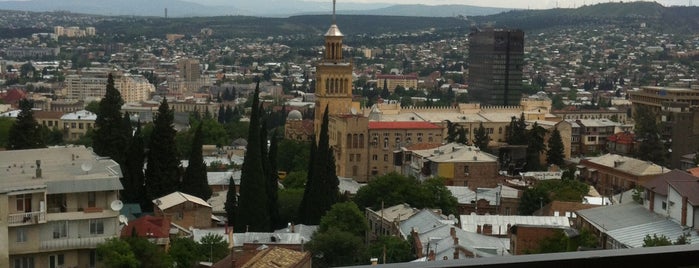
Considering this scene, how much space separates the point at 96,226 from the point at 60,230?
16.3 inches

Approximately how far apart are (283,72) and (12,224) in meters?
81.0

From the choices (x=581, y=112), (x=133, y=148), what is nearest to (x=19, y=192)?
(x=133, y=148)

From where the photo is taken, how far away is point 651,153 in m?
26.3

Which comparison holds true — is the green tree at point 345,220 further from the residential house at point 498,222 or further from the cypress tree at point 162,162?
the cypress tree at point 162,162

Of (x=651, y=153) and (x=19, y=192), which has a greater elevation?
(x=19, y=192)

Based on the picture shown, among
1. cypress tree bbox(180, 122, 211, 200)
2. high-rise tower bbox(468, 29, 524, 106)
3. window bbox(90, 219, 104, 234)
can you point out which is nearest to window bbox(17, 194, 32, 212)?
window bbox(90, 219, 104, 234)

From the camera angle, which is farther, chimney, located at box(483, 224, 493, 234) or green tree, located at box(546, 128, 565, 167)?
green tree, located at box(546, 128, 565, 167)

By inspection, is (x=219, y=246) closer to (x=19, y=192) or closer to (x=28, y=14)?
(x=19, y=192)

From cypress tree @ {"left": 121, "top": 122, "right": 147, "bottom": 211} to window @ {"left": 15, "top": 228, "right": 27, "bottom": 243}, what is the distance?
6.70 metres

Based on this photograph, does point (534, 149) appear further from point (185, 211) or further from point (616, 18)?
point (616, 18)

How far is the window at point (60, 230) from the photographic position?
→ 1050 centimetres

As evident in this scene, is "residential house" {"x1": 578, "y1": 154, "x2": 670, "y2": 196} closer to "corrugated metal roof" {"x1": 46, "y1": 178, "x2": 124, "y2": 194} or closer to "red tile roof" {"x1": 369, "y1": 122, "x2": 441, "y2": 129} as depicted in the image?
"red tile roof" {"x1": 369, "y1": 122, "x2": 441, "y2": 129}

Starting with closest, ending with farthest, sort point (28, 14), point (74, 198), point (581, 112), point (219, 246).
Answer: point (74, 198), point (219, 246), point (581, 112), point (28, 14)

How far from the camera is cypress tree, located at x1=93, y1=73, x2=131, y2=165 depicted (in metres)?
18.3
